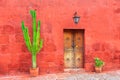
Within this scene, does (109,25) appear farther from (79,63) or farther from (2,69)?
(2,69)

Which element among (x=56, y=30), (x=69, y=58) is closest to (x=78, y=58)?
(x=69, y=58)

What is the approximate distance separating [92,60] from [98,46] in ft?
1.97

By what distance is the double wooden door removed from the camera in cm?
863

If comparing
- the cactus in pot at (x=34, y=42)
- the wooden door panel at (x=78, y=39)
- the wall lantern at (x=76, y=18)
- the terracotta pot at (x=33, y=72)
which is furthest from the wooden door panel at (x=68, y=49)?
the terracotta pot at (x=33, y=72)

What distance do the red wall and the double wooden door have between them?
306 mm

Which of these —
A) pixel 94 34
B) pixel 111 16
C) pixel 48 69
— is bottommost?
pixel 48 69

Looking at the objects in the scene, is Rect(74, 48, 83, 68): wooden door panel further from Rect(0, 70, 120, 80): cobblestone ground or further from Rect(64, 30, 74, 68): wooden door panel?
Rect(0, 70, 120, 80): cobblestone ground

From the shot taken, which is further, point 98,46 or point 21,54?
point 98,46

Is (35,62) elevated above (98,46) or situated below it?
below

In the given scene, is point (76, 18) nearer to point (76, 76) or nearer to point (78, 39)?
point (78, 39)

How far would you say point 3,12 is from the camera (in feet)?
26.1

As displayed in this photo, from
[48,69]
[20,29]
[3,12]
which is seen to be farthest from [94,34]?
[3,12]

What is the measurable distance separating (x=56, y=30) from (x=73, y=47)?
3.35 ft

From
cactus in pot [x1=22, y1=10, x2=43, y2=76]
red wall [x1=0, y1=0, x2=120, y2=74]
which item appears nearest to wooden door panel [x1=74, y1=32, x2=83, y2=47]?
red wall [x1=0, y1=0, x2=120, y2=74]
